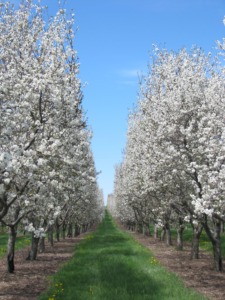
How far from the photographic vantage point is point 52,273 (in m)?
21.6

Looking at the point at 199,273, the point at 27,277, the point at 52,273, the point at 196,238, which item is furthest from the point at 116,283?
the point at 196,238

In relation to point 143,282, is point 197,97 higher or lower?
higher

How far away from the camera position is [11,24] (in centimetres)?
2162

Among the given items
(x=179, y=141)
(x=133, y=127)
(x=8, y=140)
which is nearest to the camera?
(x=8, y=140)

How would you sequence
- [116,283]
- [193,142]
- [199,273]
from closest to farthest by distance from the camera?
[116,283]
[193,142]
[199,273]

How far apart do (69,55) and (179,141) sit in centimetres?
673

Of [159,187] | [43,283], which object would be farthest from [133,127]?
[43,283]

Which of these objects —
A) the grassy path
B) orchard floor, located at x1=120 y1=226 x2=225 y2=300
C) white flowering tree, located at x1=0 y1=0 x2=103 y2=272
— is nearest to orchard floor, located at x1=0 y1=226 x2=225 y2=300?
orchard floor, located at x1=120 y1=226 x2=225 y2=300

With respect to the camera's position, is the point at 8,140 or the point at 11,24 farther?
the point at 11,24

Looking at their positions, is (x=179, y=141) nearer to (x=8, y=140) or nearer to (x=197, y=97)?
(x=197, y=97)

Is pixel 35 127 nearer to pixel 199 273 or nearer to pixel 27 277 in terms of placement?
pixel 27 277

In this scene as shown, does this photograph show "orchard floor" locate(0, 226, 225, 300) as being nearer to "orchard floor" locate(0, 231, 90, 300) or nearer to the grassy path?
"orchard floor" locate(0, 231, 90, 300)

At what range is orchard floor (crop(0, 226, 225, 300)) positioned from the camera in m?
16.9

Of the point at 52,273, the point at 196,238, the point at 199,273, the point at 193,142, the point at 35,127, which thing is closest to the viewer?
the point at 35,127
